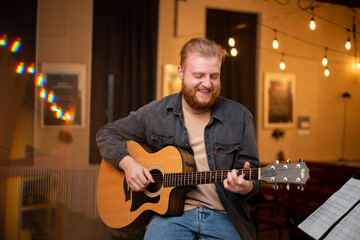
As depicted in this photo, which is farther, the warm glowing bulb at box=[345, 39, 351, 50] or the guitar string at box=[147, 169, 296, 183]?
the warm glowing bulb at box=[345, 39, 351, 50]

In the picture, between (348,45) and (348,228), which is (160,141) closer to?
(348,228)

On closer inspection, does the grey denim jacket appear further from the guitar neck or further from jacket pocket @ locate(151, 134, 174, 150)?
the guitar neck

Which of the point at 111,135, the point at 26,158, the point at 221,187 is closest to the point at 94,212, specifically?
the point at 26,158

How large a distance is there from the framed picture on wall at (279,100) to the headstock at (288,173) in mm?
3698

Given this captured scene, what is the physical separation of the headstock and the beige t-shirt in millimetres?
422

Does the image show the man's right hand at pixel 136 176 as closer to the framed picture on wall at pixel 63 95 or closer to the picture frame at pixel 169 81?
the framed picture on wall at pixel 63 95

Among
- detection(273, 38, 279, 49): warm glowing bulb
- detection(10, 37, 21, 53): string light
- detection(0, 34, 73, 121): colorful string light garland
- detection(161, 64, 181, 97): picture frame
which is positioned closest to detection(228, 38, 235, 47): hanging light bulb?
detection(273, 38, 279, 49): warm glowing bulb

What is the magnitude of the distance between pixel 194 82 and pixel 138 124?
53 cm

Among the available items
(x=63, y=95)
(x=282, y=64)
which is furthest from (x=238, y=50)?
(x=63, y=95)

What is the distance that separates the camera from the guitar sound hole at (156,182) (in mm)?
2133

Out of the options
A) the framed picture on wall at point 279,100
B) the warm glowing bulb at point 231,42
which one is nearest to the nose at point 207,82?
the warm glowing bulb at point 231,42

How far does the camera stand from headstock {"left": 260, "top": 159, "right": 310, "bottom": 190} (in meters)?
1.57

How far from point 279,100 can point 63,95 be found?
10.3ft

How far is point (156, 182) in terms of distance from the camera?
85.4 inches
